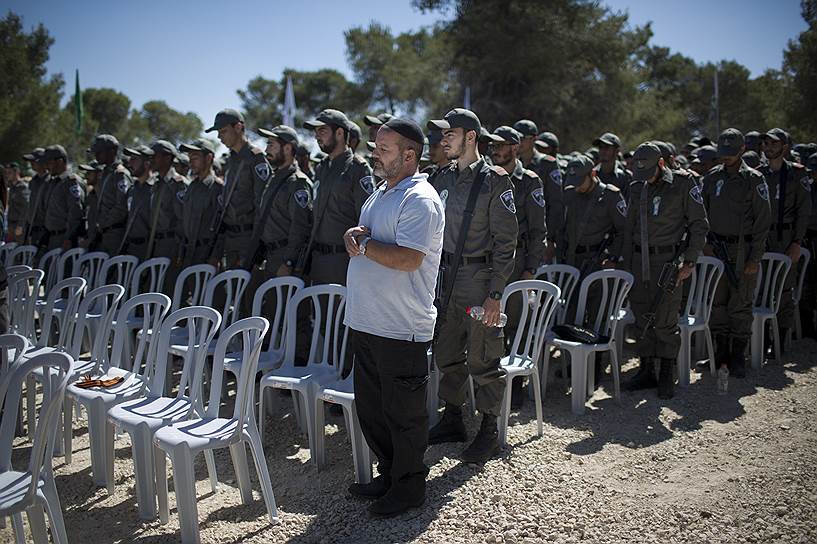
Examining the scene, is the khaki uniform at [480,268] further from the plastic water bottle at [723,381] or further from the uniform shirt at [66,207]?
the uniform shirt at [66,207]

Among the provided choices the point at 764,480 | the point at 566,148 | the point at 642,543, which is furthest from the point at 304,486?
the point at 566,148

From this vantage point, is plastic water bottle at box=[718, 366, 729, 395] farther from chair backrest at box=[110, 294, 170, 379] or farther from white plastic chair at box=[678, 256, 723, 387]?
chair backrest at box=[110, 294, 170, 379]

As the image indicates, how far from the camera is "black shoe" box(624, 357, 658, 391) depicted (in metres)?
5.47

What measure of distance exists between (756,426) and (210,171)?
209 inches

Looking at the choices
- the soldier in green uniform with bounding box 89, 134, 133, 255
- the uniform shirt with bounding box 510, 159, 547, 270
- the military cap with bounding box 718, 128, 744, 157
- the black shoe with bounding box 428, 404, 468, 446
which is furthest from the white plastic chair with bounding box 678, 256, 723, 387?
the soldier in green uniform with bounding box 89, 134, 133, 255

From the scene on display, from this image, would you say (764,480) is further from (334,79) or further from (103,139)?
(334,79)

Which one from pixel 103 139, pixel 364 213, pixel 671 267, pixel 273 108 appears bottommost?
pixel 671 267

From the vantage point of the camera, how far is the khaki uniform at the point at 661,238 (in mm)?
5039

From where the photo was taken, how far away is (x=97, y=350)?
3.98m

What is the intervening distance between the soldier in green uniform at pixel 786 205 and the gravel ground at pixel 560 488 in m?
1.80

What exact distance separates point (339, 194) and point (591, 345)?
2264mm

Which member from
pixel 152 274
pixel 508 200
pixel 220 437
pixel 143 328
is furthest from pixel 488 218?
pixel 152 274

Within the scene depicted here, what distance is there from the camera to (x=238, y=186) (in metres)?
6.09

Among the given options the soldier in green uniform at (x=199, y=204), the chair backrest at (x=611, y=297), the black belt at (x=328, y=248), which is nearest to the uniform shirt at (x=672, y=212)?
the chair backrest at (x=611, y=297)
